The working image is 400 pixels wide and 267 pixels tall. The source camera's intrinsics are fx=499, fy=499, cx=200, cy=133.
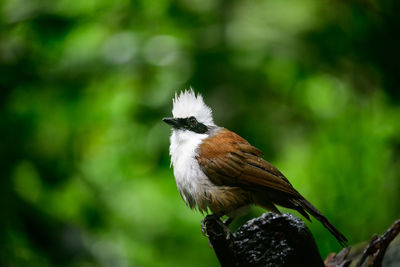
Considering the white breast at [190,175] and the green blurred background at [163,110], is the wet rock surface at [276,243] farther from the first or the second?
the green blurred background at [163,110]

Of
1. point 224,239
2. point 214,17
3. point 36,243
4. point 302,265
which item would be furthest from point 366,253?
point 214,17

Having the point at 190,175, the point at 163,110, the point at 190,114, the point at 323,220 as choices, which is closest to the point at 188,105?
the point at 190,114

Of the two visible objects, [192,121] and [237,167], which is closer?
[237,167]

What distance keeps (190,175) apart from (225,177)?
25 centimetres

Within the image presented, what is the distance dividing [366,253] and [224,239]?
2.22 feet

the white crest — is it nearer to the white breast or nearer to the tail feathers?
the white breast

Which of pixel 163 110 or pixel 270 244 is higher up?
pixel 163 110

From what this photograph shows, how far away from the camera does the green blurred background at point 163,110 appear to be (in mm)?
4574

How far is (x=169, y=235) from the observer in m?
6.24

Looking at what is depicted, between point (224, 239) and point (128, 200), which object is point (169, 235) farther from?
point (224, 239)

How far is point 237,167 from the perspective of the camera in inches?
135

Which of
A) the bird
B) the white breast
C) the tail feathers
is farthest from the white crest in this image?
the tail feathers

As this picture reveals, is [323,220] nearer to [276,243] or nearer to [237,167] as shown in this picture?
[276,243]

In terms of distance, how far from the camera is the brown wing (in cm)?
330
